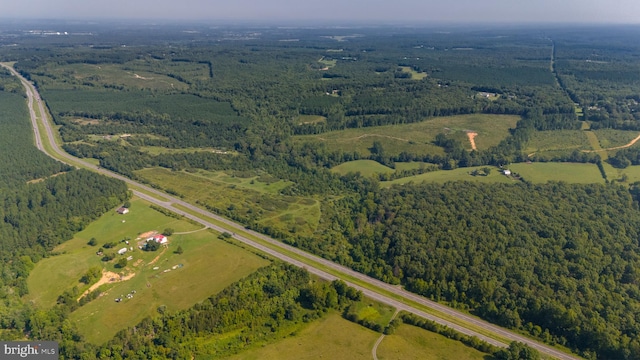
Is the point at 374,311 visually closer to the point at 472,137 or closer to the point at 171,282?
the point at 171,282

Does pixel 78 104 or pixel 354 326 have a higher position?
pixel 78 104

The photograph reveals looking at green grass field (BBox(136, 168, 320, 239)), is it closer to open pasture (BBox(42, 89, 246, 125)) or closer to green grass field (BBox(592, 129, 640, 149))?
open pasture (BBox(42, 89, 246, 125))

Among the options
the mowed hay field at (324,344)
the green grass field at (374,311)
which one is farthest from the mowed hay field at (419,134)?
the mowed hay field at (324,344)

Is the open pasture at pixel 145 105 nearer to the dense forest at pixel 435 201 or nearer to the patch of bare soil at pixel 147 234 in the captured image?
the dense forest at pixel 435 201

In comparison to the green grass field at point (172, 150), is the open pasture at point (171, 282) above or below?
below

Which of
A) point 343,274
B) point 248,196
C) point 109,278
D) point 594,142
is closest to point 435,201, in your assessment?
point 343,274

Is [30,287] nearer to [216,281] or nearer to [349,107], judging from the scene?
[216,281]

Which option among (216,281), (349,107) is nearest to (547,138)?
(349,107)
